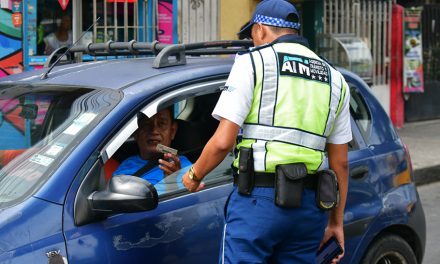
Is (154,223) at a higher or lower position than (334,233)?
higher

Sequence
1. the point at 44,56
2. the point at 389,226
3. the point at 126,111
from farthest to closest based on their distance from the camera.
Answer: the point at 44,56, the point at 389,226, the point at 126,111

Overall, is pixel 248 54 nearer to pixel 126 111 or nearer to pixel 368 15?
pixel 126 111

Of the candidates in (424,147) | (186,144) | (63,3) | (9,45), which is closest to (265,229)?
(186,144)

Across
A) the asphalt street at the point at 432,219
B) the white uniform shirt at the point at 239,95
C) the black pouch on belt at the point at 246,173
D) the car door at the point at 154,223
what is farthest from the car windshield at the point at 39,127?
the asphalt street at the point at 432,219

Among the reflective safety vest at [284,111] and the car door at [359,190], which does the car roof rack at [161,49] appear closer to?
the reflective safety vest at [284,111]

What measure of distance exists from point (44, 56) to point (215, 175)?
5.97 m

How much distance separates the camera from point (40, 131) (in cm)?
309

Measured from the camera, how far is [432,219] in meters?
7.36

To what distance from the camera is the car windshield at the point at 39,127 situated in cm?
279

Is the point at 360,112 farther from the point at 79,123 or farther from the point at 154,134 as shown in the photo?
the point at 79,123

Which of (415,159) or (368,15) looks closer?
(415,159)

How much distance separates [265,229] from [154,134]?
0.99 meters

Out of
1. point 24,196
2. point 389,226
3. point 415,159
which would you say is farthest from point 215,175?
point 415,159

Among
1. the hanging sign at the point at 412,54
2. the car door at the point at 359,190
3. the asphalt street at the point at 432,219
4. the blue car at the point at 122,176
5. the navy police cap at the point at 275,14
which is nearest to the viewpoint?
the blue car at the point at 122,176
